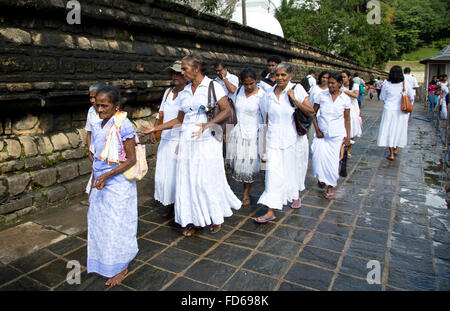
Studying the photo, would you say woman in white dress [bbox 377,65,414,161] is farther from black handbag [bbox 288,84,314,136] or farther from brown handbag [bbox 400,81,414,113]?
black handbag [bbox 288,84,314,136]

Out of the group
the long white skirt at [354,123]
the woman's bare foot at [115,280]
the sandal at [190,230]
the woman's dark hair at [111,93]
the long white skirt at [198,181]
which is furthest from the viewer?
the long white skirt at [354,123]

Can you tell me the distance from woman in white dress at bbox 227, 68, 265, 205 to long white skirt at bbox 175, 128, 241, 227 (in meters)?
1.03

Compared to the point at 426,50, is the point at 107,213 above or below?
below

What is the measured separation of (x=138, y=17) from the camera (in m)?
5.80

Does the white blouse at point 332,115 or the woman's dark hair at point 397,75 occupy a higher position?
the woman's dark hair at point 397,75

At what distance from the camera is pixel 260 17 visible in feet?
76.9

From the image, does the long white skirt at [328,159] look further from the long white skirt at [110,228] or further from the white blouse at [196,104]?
the long white skirt at [110,228]

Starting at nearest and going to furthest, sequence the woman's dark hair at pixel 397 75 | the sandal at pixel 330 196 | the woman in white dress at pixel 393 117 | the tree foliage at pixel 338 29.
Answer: the sandal at pixel 330 196
the woman's dark hair at pixel 397 75
the woman in white dress at pixel 393 117
the tree foliage at pixel 338 29

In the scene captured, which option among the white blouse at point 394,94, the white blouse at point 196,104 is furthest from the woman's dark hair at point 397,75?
the white blouse at point 196,104

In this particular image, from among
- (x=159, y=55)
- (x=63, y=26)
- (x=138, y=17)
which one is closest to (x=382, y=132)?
(x=159, y=55)

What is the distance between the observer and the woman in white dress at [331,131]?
203 inches

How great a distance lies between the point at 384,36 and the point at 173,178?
2711cm

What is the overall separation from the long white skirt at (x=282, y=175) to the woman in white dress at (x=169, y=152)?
1.13m

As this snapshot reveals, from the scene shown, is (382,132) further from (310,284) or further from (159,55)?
(310,284)
